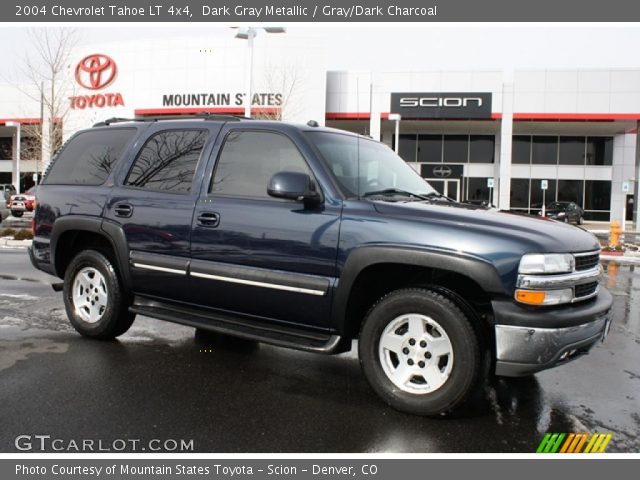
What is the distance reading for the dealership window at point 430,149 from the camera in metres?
35.3

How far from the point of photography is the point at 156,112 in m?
33.3

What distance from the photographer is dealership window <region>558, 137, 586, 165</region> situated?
113ft

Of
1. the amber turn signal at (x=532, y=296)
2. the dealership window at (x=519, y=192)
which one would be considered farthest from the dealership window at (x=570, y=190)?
the amber turn signal at (x=532, y=296)

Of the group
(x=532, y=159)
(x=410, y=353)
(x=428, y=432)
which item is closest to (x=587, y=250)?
(x=410, y=353)

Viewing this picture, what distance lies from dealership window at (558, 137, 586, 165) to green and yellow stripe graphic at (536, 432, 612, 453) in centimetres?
3419

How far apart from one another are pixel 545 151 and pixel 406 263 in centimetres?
3420

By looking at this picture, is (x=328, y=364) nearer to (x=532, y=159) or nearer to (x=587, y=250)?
(x=587, y=250)

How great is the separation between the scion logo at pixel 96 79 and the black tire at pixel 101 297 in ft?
100

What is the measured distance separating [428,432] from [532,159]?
3422 cm

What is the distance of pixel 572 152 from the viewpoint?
34594 millimetres

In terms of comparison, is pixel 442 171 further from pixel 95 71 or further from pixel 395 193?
pixel 395 193

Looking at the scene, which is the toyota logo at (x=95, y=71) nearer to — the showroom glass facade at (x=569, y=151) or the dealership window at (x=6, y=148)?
the dealership window at (x=6, y=148)

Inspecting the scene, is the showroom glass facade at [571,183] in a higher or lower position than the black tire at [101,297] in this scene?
higher

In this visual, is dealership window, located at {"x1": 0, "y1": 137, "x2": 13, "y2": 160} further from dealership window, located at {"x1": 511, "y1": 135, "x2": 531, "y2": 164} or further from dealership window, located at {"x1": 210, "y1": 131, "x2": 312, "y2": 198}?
dealership window, located at {"x1": 210, "y1": 131, "x2": 312, "y2": 198}
